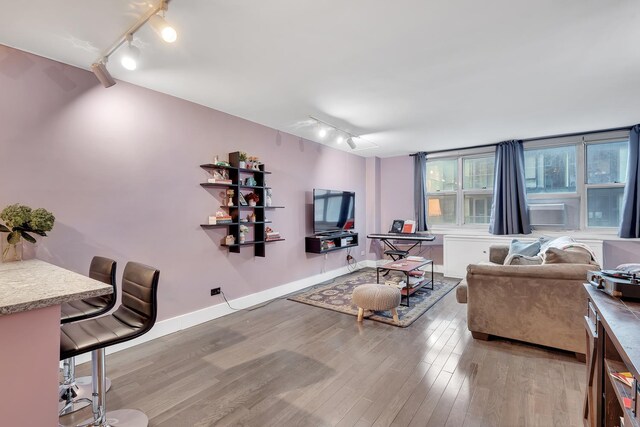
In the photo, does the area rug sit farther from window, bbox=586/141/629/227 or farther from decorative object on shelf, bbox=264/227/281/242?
window, bbox=586/141/629/227

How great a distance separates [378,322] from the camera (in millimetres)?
3260

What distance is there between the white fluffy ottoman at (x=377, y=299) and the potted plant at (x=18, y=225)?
2.70 metres

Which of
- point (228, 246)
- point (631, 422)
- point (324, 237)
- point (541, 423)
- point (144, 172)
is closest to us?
point (631, 422)

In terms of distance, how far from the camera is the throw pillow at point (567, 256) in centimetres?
258

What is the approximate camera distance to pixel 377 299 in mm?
3164

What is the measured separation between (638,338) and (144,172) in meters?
3.33

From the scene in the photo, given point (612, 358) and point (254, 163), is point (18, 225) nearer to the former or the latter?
point (254, 163)

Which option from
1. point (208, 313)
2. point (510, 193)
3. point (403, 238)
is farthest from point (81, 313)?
point (510, 193)

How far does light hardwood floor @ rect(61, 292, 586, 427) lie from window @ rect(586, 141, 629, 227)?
3.29 meters

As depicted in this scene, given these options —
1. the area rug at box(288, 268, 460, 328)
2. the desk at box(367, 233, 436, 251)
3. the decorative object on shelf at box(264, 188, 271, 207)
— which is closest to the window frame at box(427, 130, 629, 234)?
the desk at box(367, 233, 436, 251)

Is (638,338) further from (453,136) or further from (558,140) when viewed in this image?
(558,140)

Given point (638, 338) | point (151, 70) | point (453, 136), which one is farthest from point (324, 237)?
point (638, 338)

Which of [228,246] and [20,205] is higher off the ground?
[20,205]

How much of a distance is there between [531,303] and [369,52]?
2482 mm
